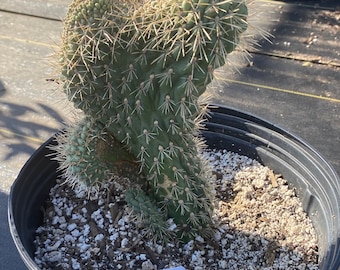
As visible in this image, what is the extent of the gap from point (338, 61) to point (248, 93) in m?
0.49

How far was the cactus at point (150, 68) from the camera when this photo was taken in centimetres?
83

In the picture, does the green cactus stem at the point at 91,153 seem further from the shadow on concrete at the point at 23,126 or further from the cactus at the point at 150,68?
the shadow on concrete at the point at 23,126

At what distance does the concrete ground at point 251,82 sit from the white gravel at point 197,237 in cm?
26

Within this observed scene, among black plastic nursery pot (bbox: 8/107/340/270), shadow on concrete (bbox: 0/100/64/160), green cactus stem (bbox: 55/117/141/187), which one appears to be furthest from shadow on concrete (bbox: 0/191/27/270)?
green cactus stem (bbox: 55/117/141/187)

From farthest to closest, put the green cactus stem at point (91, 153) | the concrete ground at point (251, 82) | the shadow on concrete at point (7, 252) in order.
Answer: the concrete ground at point (251, 82), the shadow on concrete at point (7, 252), the green cactus stem at point (91, 153)

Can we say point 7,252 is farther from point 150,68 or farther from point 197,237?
point 150,68

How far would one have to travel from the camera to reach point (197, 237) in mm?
1156

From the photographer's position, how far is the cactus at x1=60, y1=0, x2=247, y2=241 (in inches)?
32.7

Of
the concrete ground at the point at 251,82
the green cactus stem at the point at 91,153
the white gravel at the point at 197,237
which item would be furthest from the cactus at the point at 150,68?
the concrete ground at the point at 251,82

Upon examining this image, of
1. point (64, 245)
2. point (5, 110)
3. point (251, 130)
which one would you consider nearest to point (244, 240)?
point (251, 130)

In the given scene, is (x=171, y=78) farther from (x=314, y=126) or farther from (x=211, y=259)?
(x=314, y=126)

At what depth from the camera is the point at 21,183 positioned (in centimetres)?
118

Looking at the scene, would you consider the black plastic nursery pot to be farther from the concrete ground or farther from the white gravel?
the concrete ground

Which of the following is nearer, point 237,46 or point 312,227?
point 237,46
